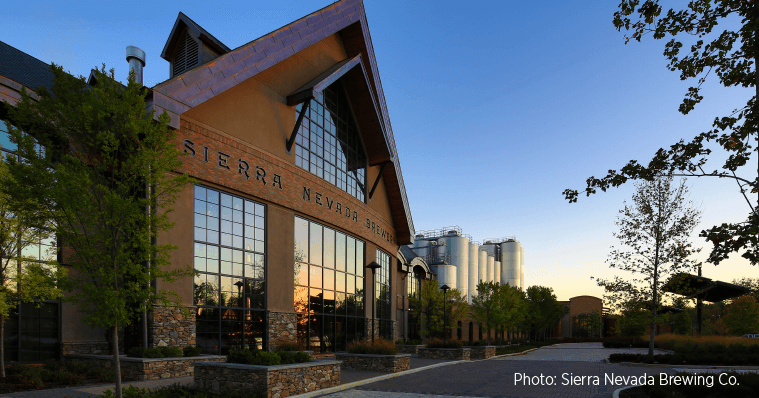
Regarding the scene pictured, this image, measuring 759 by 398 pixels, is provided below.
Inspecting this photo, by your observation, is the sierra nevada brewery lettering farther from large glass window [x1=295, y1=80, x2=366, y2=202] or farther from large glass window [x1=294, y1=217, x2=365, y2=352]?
A: large glass window [x1=295, y1=80, x2=366, y2=202]

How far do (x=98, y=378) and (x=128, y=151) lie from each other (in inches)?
300

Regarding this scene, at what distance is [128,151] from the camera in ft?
35.5

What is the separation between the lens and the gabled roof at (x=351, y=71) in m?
18.5

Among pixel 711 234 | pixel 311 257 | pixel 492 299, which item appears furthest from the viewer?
pixel 492 299

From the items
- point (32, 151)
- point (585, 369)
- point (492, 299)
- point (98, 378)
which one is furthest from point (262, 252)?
point (492, 299)

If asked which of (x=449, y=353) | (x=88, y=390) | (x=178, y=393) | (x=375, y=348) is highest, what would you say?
(x=178, y=393)

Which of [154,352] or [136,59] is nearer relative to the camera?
[154,352]

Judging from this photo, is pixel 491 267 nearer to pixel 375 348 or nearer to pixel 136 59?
pixel 375 348

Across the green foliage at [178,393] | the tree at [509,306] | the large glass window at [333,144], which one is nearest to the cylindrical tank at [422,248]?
the tree at [509,306]

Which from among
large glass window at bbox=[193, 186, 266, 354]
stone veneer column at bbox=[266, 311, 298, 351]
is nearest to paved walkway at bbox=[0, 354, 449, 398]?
large glass window at bbox=[193, 186, 266, 354]

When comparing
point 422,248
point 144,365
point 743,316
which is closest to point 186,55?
point 144,365

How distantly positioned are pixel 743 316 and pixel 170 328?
58.3 metres

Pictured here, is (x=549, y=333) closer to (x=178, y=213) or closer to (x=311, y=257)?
(x=311, y=257)

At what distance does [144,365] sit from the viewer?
14805 mm
